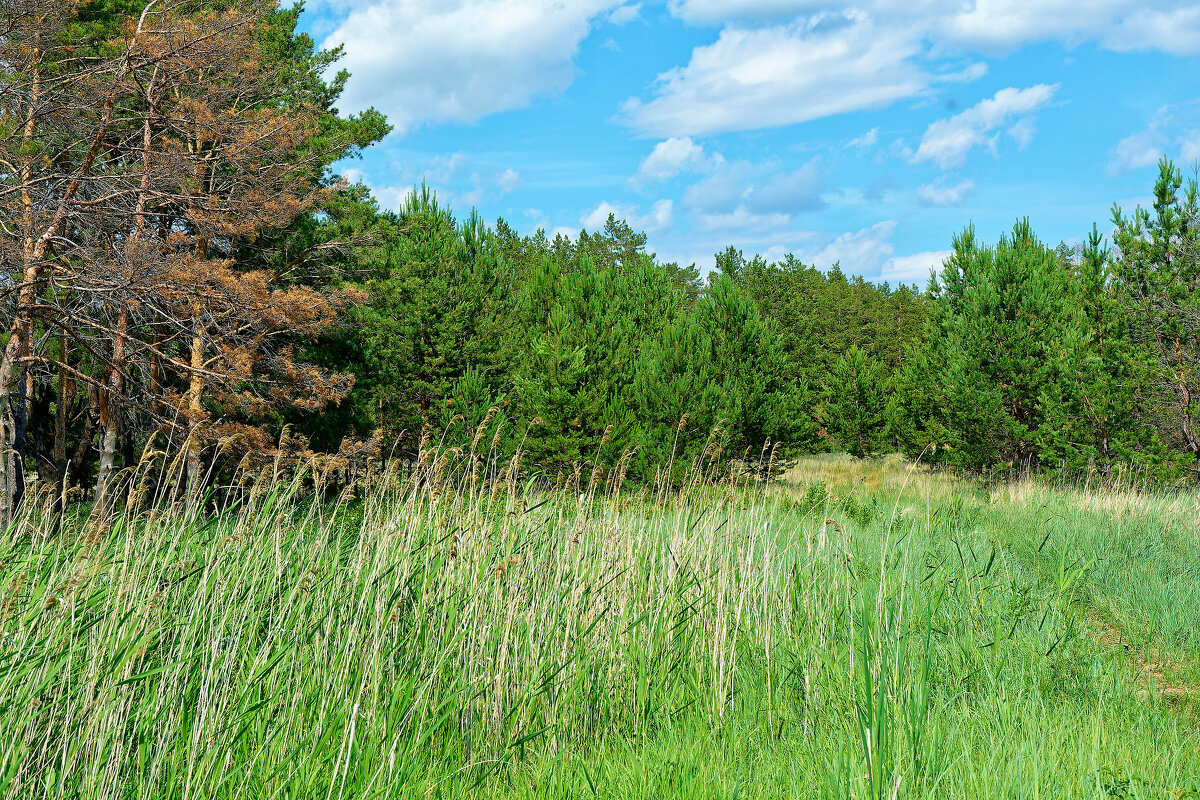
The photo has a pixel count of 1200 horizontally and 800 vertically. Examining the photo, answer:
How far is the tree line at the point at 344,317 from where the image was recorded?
10492 millimetres

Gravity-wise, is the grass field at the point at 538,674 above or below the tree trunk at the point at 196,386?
below

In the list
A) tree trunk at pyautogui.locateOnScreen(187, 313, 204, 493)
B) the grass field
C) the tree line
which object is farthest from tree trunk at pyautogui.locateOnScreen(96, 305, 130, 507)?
the grass field

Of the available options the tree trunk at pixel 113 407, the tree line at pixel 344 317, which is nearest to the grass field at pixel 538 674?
the tree line at pixel 344 317

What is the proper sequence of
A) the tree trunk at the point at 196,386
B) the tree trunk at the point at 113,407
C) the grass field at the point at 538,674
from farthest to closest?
the tree trunk at the point at 113,407
the tree trunk at the point at 196,386
the grass field at the point at 538,674

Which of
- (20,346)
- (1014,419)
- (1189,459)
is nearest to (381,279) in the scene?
(20,346)

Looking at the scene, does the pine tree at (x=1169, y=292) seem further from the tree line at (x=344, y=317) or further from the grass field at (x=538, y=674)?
the grass field at (x=538, y=674)

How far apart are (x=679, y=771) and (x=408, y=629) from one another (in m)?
1.51

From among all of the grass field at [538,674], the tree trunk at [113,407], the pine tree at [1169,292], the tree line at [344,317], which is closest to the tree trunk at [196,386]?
the tree line at [344,317]

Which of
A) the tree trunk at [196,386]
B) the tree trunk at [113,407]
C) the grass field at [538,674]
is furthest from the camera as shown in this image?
the tree trunk at [113,407]

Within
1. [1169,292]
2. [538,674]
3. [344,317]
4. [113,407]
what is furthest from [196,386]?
[1169,292]

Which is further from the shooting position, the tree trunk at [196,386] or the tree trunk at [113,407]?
the tree trunk at [113,407]

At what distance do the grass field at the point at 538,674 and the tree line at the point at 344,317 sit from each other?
656 cm

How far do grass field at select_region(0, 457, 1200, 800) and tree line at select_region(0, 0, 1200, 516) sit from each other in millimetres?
6557

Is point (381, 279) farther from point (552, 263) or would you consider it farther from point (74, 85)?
point (74, 85)
